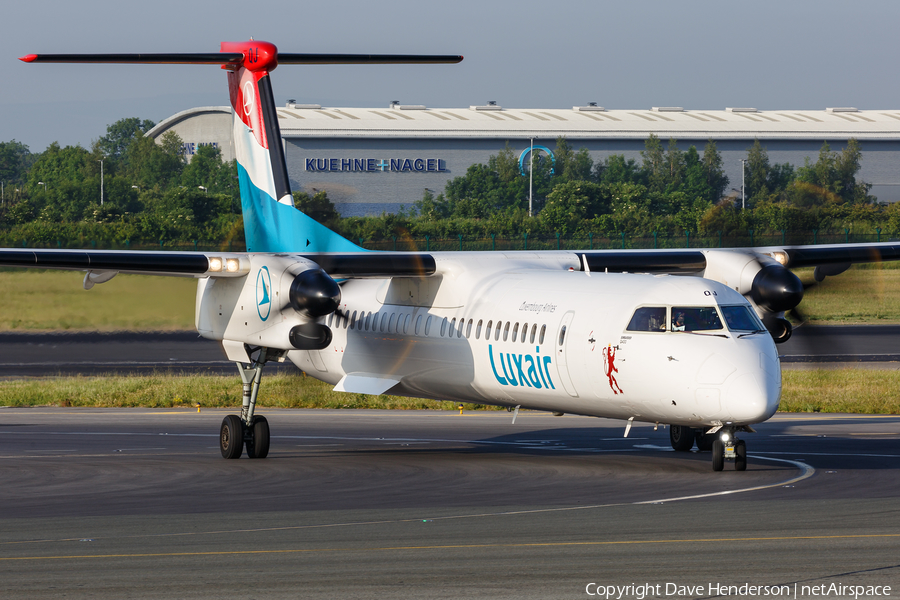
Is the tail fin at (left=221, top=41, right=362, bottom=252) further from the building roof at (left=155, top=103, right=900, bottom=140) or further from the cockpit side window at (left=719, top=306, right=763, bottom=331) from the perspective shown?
the building roof at (left=155, top=103, right=900, bottom=140)

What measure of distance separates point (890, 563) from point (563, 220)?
221ft

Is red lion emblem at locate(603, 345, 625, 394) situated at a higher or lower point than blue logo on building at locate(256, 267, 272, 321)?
lower

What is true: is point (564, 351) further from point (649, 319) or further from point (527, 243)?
point (527, 243)

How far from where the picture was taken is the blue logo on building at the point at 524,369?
1692 centimetres

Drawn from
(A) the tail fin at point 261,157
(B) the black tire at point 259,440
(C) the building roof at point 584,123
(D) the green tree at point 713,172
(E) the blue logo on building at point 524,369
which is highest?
(C) the building roof at point 584,123

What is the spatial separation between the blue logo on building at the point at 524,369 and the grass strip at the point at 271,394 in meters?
10.8

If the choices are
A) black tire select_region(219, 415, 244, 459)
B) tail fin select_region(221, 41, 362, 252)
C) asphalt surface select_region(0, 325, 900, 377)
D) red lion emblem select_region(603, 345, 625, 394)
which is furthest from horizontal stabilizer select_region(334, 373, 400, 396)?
asphalt surface select_region(0, 325, 900, 377)

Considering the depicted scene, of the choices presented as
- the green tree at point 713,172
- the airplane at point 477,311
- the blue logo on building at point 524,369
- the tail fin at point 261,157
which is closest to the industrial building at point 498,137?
the green tree at point 713,172

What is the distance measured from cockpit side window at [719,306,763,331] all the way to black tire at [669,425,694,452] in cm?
402

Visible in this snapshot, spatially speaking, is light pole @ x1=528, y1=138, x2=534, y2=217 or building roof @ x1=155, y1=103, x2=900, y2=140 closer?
light pole @ x1=528, y1=138, x2=534, y2=217

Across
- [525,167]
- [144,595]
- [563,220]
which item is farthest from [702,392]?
[525,167]

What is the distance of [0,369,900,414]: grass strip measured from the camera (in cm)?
2842

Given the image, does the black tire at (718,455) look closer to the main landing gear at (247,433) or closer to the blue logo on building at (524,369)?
the blue logo on building at (524,369)

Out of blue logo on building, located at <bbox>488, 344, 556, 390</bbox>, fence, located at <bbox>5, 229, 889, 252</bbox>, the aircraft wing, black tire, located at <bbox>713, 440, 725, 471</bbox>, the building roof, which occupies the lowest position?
black tire, located at <bbox>713, 440, 725, 471</bbox>
